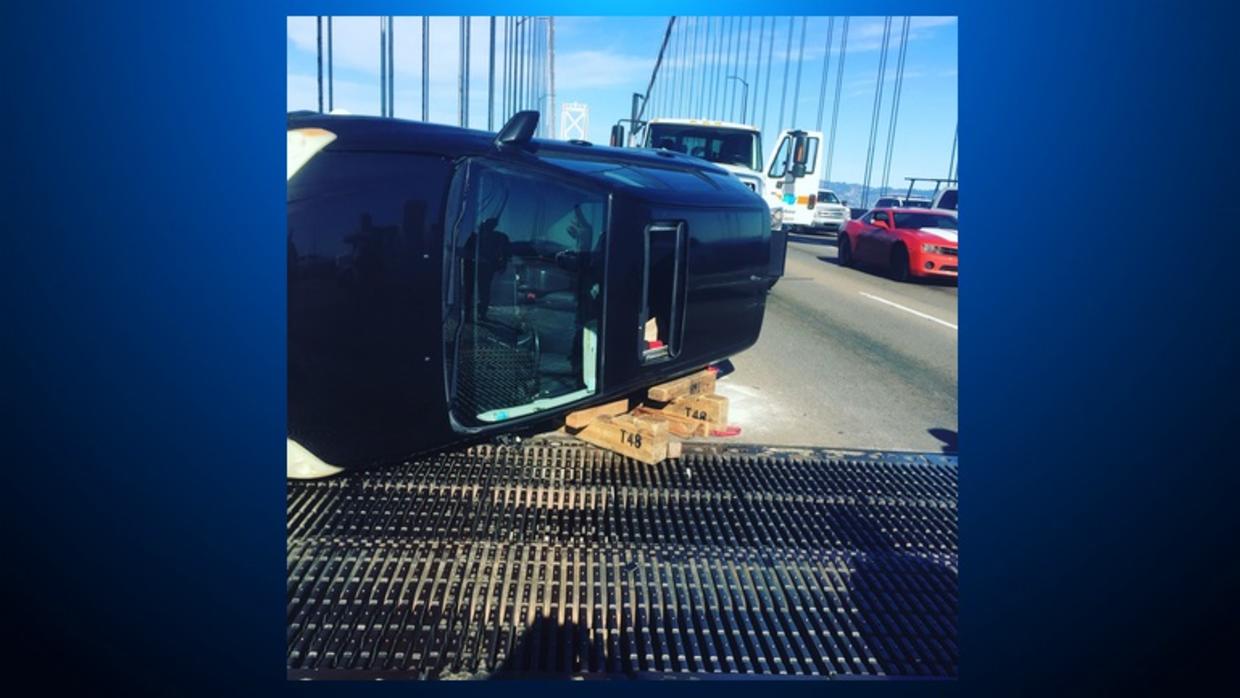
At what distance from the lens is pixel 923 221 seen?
10.9 metres

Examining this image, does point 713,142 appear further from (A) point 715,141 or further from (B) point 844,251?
(B) point 844,251

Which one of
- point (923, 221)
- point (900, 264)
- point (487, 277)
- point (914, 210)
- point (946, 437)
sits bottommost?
point (946, 437)

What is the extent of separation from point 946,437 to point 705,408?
1689 millimetres

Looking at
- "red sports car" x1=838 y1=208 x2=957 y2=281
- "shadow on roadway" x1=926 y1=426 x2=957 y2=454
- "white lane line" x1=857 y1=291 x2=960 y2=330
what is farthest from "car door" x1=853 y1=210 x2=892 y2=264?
"shadow on roadway" x1=926 y1=426 x2=957 y2=454

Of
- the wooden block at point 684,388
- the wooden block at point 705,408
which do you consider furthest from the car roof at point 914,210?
the wooden block at point 705,408

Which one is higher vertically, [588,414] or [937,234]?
[937,234]

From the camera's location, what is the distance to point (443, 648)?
2.64 meters

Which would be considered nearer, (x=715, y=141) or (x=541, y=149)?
(x=541, y=149)

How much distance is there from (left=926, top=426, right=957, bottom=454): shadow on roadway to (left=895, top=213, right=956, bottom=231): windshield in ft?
19.9

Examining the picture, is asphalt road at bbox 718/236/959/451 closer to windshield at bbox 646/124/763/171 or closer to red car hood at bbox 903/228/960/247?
red car hood at bbox 903/228/960/247

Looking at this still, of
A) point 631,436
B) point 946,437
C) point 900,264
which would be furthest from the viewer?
point 900,264

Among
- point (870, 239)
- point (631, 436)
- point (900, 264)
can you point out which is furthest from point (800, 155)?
point (631, 436)

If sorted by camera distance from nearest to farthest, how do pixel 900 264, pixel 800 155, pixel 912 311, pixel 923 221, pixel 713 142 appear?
pixel 912 311
pixel 800 155
pixel 923 221
pixel 900 264
pixel 713 142
